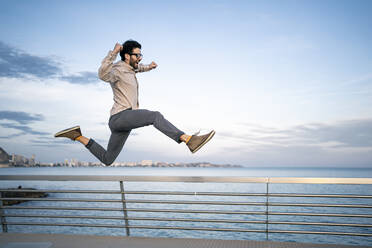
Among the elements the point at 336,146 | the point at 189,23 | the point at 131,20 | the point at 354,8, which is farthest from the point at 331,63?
the point at 336,146

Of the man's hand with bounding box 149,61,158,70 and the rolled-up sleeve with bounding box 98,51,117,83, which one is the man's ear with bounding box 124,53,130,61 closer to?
the rolled-up sleeve with bounding box 98,51,117,83

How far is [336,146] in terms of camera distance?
157 feet

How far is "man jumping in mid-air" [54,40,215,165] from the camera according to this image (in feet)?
9.14

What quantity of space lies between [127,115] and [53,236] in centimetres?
187

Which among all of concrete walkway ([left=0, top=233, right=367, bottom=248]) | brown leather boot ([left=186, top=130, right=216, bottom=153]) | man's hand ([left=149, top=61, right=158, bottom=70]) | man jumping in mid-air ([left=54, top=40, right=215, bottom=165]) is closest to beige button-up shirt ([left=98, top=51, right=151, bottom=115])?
man jumping in mid-air ([left=54, top=40, right=215, bottom=165])

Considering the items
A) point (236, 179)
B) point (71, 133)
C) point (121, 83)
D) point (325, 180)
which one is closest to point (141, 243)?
point (236, 179)

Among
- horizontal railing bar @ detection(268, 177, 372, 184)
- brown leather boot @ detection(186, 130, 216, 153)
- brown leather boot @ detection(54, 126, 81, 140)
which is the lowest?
horizontal railing bar @ detection(268, 177, 372, 184)

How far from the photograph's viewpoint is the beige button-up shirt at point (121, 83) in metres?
2.84

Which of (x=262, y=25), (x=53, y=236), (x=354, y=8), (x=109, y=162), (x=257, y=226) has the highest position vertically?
(x=354, y=8)

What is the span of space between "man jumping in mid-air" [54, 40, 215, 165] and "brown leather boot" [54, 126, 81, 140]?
1.34ft

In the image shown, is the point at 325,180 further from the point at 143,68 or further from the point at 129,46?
the point at 129,46

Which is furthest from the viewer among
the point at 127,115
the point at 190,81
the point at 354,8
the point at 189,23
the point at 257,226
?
the point at 257,226

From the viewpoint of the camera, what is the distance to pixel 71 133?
128 inches

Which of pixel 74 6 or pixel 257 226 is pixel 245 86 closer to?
pixel 257 226
